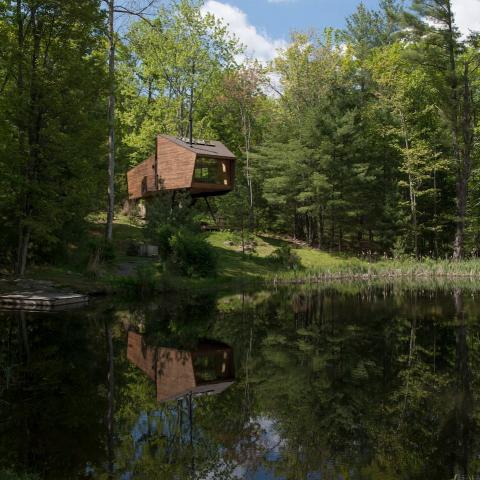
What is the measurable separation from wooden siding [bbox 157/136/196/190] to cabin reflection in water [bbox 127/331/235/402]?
21.6 metres

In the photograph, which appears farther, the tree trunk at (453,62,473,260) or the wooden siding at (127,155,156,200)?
the wooden siding at (127,155,156,200)

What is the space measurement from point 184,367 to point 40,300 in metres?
8.99

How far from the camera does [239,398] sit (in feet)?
23.9

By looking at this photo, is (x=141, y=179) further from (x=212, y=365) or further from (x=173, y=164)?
(x=212, y=365)

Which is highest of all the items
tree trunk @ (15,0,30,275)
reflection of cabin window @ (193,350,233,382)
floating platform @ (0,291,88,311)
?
tree trunk @ (15,0,30,275)

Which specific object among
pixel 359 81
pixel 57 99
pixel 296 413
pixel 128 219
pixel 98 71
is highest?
pixel 359 81

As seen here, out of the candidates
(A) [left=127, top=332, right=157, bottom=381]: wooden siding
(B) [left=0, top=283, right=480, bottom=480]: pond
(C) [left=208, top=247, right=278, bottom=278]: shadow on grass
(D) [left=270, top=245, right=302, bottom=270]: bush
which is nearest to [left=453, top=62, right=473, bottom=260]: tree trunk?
(D) [left=270, top=245, right=302, bottom=270]: bush

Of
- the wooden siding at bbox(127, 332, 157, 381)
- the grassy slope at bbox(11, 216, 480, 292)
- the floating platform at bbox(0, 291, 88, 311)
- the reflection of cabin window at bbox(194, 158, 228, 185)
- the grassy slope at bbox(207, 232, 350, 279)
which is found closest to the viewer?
the wooden siding at bbox(127, 332, 157, 381)

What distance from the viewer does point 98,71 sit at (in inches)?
787

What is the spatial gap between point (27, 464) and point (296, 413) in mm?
3334

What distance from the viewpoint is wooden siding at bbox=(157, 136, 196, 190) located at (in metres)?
32.0

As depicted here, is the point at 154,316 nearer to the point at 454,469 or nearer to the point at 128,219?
the point at 454,469

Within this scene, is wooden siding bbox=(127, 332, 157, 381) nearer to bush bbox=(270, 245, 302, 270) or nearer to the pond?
the pond

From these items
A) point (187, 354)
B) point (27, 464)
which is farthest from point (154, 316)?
point (27, 464)
